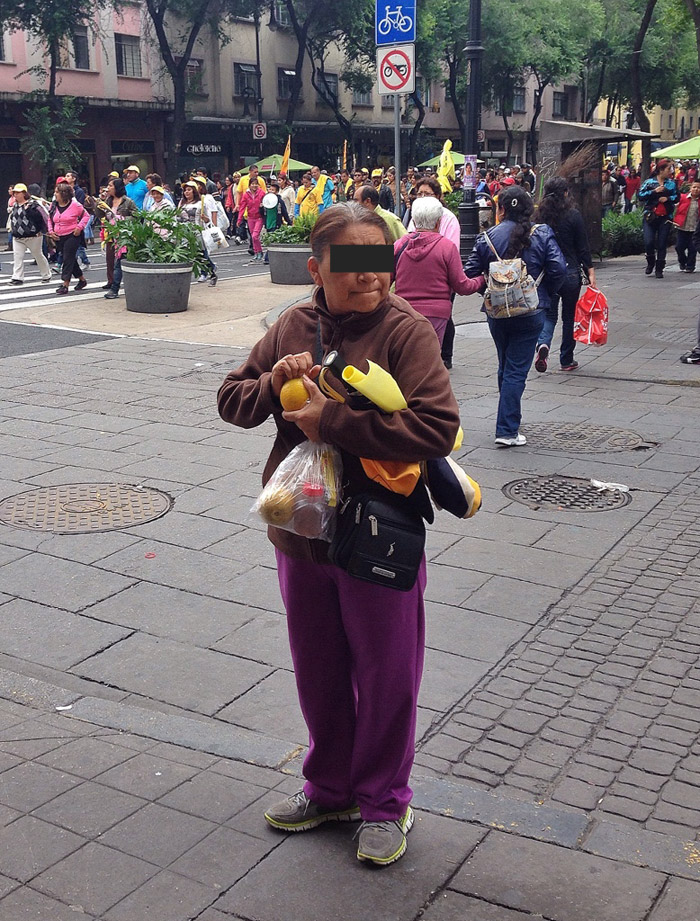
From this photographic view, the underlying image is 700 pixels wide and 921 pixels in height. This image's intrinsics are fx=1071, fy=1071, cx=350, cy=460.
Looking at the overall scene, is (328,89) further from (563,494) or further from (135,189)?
(563,494)

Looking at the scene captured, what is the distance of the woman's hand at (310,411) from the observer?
8.87 feet

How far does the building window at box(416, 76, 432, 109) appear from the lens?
54969mm

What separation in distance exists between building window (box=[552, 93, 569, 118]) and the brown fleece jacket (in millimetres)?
72817

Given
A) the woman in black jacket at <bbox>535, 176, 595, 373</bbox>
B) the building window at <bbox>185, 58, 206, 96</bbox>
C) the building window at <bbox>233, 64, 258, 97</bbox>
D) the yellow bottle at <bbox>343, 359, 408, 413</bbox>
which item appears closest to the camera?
the yellow bottle at <bbox>343, 359, 408, 413</bbox>

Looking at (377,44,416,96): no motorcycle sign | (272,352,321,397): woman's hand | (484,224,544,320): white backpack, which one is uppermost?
(377,44,416,96): no motorcycle sign

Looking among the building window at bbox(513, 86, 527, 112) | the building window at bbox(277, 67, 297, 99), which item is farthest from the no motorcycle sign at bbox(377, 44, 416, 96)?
the building window at bbox(513, 86, 527, 112)

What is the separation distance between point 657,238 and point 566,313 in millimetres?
8652

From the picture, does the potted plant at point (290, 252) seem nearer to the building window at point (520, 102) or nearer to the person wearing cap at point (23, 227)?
the person wearing cap at point (23, 227)

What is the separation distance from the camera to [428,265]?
8.20 m

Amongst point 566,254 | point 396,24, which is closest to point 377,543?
point 566,254

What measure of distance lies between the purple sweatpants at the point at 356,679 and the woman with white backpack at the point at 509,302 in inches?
181

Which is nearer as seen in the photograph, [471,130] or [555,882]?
[555,882]

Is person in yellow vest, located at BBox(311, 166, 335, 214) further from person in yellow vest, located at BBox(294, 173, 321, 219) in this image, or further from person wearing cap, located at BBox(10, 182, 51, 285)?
person wearing cap, located at BBox(10, 182, 51, 285)

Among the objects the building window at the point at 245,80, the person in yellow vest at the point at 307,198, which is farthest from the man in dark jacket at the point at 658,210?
the building window at the point at 245,80
